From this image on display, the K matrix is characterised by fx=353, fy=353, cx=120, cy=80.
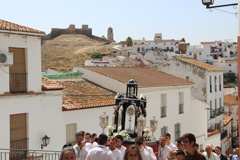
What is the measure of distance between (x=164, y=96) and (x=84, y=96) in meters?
6.34

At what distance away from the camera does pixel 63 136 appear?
552 inches

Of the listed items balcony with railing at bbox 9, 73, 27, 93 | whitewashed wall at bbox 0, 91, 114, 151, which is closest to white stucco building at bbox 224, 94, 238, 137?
whitewashed wall at bbox 0, 91, 114, 151

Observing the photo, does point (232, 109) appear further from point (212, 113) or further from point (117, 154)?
point (117, 154)

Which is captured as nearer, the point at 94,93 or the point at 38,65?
the point at 38,65

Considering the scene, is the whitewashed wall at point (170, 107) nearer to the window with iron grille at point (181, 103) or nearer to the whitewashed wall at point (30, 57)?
the window with iron grille at point (181, 103)

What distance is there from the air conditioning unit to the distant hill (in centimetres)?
5152

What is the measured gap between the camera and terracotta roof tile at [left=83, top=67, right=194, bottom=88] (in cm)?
1964

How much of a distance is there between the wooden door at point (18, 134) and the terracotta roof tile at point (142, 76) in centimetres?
708

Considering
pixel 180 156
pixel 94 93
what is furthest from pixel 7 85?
pixel 180 156

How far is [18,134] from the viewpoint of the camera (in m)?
12.5

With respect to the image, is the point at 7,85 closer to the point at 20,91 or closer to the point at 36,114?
the point at 20,91

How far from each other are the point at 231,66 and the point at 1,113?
182 ft

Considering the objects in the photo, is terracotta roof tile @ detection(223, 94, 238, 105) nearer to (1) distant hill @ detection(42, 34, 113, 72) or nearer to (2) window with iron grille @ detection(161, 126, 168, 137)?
(2) window with iron grille @ detection(161, 126, 168, 137)

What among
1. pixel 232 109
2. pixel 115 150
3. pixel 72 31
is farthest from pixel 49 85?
pixel 72 31
